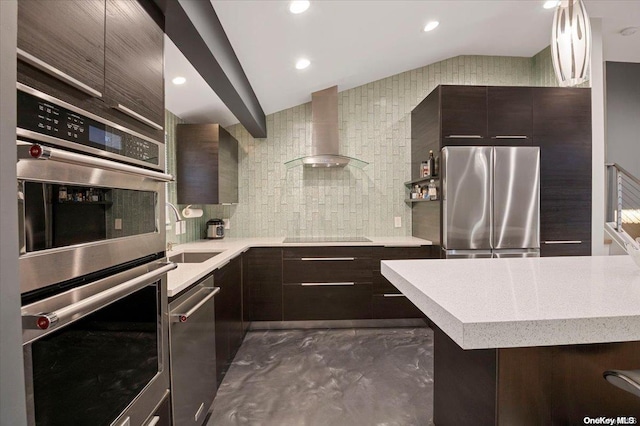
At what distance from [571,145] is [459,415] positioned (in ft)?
9.70

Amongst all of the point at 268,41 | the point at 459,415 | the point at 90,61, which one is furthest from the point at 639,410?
the point at 268,41

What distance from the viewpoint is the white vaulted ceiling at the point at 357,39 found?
2055 millimetres

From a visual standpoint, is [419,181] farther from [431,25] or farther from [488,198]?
[431,25]

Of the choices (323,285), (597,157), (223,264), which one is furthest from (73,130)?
(597,157)

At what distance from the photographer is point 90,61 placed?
2.71 feet

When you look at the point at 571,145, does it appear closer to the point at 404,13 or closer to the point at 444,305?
the point at 404,13

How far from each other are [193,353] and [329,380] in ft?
3.53

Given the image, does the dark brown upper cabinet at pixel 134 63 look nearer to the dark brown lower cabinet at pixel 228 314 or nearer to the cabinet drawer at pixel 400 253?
the dark brown lower cabinet at pixel 228 314

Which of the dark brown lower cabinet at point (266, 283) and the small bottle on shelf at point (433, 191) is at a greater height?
the small bottle on shelf at point (433, 191)

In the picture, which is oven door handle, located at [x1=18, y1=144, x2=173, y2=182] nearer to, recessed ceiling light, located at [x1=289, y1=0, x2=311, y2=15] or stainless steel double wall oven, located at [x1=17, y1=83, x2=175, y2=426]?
stainless steel double wall oven, located at [x1=17, y1=83, x2=175, y2=426]

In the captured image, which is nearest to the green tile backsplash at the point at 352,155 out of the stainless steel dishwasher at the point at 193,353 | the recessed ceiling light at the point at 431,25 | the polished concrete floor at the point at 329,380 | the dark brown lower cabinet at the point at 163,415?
the recessed ceiling light at the point at 431,25

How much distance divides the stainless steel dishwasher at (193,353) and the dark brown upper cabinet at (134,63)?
801 millimetres

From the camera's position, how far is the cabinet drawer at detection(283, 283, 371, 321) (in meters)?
3.12

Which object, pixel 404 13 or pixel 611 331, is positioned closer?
pixel 611 331
